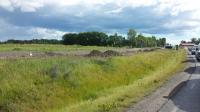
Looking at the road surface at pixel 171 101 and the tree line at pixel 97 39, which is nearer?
the road surface at pixel 171 101

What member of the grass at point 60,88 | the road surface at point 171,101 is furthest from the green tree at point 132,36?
the road surface at point 171,101

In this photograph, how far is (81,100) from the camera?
2178cm

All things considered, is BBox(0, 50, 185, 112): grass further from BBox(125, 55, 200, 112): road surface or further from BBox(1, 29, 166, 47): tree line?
BBox(1, 29, 166, 47): tree line

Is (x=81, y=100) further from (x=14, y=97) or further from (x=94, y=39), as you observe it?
(x=94, y=39)

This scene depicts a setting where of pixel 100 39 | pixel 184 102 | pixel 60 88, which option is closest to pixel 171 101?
pixel 184 102

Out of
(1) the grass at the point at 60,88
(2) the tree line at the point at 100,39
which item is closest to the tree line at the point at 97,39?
(2) the tree line at the point at 100,39

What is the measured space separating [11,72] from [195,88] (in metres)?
8.93

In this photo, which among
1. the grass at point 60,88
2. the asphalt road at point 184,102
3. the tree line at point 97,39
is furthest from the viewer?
the tree line at point 97,39

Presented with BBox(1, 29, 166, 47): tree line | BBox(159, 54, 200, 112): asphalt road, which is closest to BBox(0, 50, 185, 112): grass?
BBox(159, 54, 200, 112): asphalt road

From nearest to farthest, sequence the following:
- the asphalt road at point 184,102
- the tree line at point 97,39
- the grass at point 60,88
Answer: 1. the asphalt road at point 184,102
2. the grass at point 60,88
3. the tree line at point 97,39

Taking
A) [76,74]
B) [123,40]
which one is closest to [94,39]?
[123,40]

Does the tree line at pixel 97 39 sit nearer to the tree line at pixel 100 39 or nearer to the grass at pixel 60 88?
the tree line at pixel 100 39

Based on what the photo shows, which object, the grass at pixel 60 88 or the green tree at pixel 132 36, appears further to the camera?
the green tree at pixel 132 36

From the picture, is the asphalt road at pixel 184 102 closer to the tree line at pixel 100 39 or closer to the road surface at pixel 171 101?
the road surface at pixel 171 101
